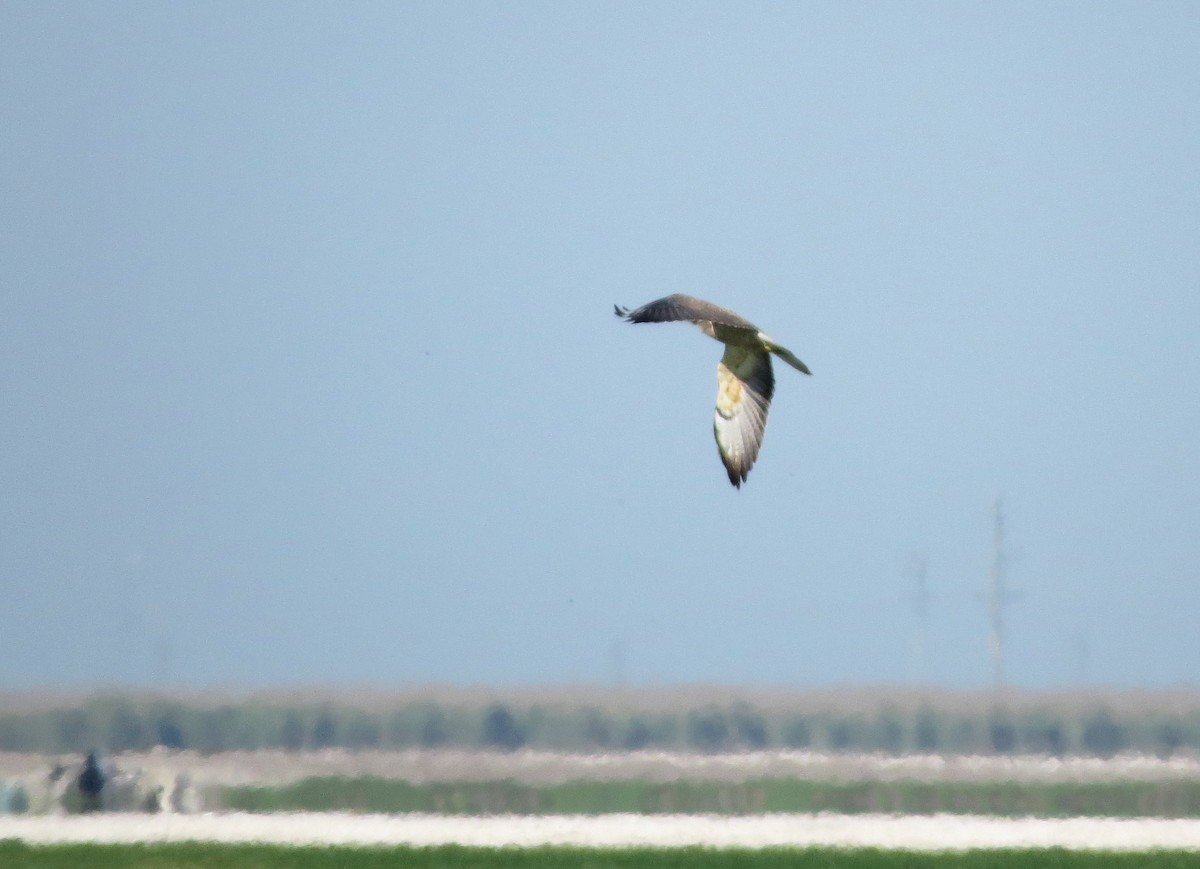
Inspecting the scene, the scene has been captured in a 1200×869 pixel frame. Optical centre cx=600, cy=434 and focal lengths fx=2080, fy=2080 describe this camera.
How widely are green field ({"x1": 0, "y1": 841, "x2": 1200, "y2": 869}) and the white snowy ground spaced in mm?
591

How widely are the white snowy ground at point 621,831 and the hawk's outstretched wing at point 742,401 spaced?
5869 millimetres

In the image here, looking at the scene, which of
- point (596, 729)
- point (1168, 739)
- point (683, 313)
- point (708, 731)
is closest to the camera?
point (683, 313)

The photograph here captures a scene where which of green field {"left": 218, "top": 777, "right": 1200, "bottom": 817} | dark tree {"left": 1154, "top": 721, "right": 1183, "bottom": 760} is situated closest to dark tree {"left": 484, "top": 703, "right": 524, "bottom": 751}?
green field {"left": 218, "top": 777, "right": 1200, "bottom": 817}

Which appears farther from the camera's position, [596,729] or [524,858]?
[596,729]

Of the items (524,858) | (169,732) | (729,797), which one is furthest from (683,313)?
(169,732)

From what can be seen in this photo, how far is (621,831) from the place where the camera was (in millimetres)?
21094

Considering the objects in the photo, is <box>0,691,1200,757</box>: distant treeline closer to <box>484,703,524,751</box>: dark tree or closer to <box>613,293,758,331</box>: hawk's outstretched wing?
<box>484,703,524,751</box>: dark tree

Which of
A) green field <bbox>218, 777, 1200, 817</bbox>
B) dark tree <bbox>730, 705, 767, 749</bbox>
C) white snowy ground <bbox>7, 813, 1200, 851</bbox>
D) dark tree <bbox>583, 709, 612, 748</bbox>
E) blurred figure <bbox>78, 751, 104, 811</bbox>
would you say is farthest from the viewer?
dark tree <bbox>730, 705, 767, 749</bbox>

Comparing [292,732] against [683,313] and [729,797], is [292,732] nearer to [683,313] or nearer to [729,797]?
[729,797]

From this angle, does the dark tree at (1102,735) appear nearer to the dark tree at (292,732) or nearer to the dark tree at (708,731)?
the dark tree at (708,731)

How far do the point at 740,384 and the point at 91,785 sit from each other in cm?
1225

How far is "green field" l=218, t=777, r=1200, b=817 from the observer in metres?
25.1

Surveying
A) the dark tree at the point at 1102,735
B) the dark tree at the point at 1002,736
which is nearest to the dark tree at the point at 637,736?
the dark tree at the point at 1002,736

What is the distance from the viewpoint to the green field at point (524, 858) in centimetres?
1883
